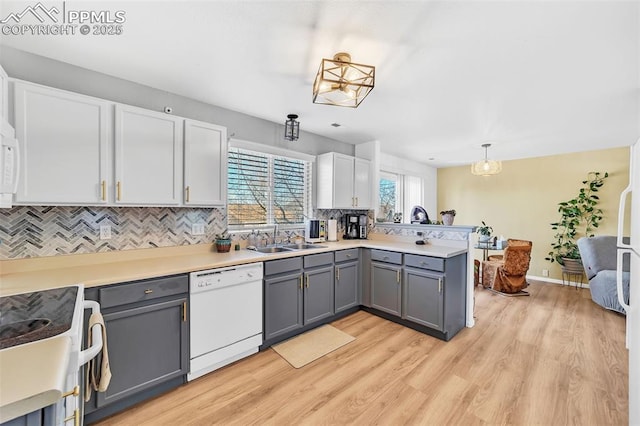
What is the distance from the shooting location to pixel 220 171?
2574 millimetres

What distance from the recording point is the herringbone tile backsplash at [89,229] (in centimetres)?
184

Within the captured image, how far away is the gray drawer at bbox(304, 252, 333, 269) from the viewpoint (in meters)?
2.81

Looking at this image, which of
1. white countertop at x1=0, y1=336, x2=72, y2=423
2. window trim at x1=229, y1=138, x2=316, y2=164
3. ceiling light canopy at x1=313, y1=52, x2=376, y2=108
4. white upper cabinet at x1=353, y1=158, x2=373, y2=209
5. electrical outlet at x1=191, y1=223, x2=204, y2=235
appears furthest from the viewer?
white upper cabinet at x1=353, y1=158, x2=373, y2=209

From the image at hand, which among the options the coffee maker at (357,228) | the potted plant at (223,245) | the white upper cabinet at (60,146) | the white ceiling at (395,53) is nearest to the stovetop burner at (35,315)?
the white upper cabinet at (60,146)

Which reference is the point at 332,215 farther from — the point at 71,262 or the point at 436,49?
the point at 71,262

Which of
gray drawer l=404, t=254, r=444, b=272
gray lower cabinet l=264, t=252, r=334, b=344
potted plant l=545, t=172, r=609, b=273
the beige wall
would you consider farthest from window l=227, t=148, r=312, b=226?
potted plant l=545, t=172, r=609, b=273

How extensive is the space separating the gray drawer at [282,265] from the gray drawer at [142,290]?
72 cm

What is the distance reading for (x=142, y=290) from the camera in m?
1.78

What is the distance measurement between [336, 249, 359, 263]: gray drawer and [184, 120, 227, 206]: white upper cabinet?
144 centimetres

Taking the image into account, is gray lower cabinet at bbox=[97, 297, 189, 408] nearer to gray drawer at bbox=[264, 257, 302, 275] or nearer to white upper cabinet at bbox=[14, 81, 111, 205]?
gray drawer at bbox=[264, 257, 302, 275]

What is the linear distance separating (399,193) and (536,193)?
2.57 m

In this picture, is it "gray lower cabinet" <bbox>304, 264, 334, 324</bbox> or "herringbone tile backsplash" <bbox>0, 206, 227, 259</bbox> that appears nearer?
"herringbone tile backsplash" <bbox>0, 206, 227, 259</bbox>

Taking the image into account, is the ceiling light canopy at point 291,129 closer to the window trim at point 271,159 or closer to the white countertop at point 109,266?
the window trim at point 271,159

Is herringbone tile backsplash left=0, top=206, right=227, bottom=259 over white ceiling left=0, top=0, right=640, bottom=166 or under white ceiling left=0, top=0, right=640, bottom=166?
under
